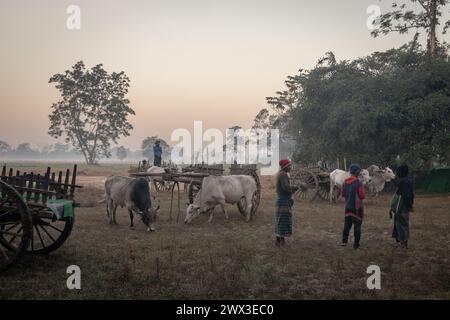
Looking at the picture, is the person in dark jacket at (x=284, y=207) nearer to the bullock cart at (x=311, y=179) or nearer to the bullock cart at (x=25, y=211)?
the bullock cart at (x=25, y=211)

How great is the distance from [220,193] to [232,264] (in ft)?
15.9

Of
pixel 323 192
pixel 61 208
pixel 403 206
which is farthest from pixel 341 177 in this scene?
pixel 61 208

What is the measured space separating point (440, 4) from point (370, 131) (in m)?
11.5

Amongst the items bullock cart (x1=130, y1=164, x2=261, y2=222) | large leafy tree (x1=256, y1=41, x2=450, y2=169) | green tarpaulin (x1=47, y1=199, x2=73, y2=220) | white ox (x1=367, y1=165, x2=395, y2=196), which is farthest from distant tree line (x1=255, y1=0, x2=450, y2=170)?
green tarpaulin (x1=47, y1=199, x2=73, y2=220)

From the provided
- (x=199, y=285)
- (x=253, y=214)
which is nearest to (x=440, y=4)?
(x=253, y=214)

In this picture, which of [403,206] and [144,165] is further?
[144,165]

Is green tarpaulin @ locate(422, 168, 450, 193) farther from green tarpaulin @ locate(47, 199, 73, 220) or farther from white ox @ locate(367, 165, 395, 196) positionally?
green tarpaulin @ locate(47, 199, 73, 220)

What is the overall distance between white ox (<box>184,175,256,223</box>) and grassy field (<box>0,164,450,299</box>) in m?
0.51

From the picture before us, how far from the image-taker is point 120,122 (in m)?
64.0

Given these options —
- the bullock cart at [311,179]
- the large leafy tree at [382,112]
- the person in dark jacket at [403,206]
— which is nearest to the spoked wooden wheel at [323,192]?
the bullock cart at [311,179]

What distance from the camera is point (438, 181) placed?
2195cm

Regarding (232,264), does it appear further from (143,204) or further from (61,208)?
(143,204)

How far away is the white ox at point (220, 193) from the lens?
11.9 m
